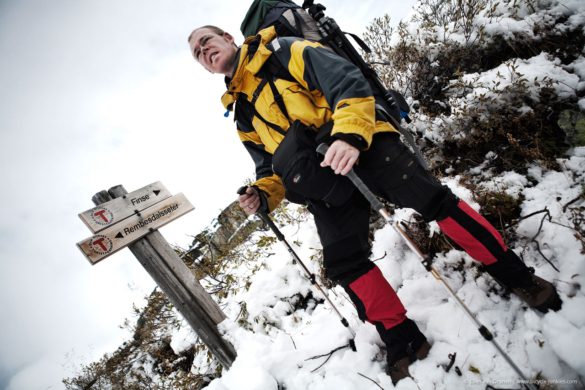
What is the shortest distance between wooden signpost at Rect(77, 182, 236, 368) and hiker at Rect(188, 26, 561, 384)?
1835mm

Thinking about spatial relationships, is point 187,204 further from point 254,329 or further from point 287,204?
point 287,204

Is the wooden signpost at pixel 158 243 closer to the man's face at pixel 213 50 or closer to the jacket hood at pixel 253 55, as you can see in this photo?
the man's face at pixel 213 50

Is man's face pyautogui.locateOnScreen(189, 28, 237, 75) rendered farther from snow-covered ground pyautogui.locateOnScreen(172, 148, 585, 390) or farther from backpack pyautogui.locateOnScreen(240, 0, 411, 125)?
snow-covered ground pyautogui.locateOnScreen(172, 148, 585, 390)

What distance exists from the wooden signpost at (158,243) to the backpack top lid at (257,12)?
83.8 inches

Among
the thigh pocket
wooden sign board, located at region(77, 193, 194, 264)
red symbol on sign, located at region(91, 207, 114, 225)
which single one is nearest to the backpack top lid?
the thigh pocket

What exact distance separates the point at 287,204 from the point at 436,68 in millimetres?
3663

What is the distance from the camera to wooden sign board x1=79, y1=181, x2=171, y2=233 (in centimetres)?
274

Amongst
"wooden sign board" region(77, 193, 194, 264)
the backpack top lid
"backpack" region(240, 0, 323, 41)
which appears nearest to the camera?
"backpack" region(240, 0, 323, 41)

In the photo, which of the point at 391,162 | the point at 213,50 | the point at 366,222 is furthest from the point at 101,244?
the point at 391,162

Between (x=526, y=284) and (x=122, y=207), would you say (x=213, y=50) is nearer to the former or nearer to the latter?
(x=122, y=207)

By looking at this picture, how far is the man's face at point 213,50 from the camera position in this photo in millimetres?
2264

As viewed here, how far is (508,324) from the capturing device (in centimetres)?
175

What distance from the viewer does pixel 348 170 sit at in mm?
1513

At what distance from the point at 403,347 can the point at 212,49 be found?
114 inches
